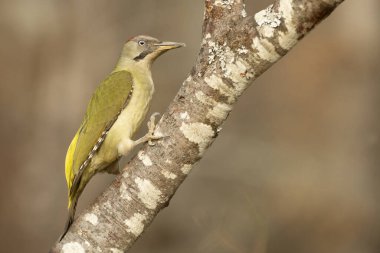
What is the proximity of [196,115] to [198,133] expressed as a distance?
0.26 ft

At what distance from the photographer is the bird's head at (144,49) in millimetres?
5266

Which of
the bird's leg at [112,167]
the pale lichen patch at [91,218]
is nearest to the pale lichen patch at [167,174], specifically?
the pale lichen patch at [91,218]

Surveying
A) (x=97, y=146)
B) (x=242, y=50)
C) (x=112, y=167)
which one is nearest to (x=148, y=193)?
(x=242, y=50)

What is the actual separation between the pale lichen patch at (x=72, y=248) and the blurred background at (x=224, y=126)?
18.5ft

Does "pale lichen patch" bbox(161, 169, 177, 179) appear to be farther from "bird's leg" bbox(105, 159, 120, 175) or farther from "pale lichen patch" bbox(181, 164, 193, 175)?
"bird's leg" bbox(105, 159, 120, 175)

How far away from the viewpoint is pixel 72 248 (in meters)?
3.71

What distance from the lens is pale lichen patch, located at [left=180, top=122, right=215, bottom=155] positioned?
358 cm

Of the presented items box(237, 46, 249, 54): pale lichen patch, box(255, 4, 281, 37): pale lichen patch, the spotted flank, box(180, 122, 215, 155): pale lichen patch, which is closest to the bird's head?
the spotted flank

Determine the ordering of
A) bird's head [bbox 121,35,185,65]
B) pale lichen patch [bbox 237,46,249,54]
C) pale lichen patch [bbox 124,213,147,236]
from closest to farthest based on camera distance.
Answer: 1. pale lichen patch [bbox 237,46,249,54]
2. pale lichen patch [bbox 124,213,147,236]
3. bird's head [bbox 121,35,185,65]

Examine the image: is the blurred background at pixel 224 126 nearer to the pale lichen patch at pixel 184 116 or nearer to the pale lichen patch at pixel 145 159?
the pale lichen patch at pixel 145 159

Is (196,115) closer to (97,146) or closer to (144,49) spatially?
(97,146)

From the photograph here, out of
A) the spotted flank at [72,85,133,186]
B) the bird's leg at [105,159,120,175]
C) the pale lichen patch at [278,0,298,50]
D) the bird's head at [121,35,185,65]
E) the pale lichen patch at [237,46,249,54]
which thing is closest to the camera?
the pale lichen patch at [278,0,298,50]

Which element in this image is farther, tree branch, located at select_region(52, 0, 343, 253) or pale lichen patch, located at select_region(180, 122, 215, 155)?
pale lichen patch, located at select_region(180, 122, 215, 155)

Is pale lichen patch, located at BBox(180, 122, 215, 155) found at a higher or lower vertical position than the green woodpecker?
higher
